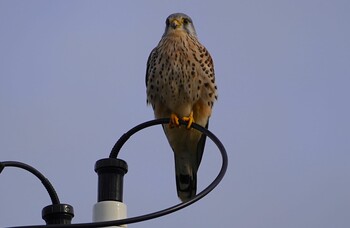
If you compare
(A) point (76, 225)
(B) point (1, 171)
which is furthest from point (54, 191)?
(A) point (76, 225)

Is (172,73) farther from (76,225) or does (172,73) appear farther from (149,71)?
(76,225)

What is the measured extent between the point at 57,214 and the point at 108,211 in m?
0.26

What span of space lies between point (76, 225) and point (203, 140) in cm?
303

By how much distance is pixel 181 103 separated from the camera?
5098mm

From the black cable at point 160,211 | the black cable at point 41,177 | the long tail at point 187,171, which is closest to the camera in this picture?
the black cable at point 160,211

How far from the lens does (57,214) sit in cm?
285

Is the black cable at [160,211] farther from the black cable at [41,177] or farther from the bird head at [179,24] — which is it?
the bird head at [179,24]

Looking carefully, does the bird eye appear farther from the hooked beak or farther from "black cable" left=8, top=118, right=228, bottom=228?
"black cable" left=8, top=118, right=228, bottom=228

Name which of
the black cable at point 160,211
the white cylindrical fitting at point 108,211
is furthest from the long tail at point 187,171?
the white cylindrical fitting at point 108,211

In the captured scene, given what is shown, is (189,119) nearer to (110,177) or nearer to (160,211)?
(110,177)

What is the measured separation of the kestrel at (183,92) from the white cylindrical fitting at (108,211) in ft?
7.13

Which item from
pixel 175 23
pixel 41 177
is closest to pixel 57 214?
pixel 41 177

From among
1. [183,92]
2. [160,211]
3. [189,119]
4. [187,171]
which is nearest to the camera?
[160,211]

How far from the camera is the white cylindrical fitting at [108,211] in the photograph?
106 inches
